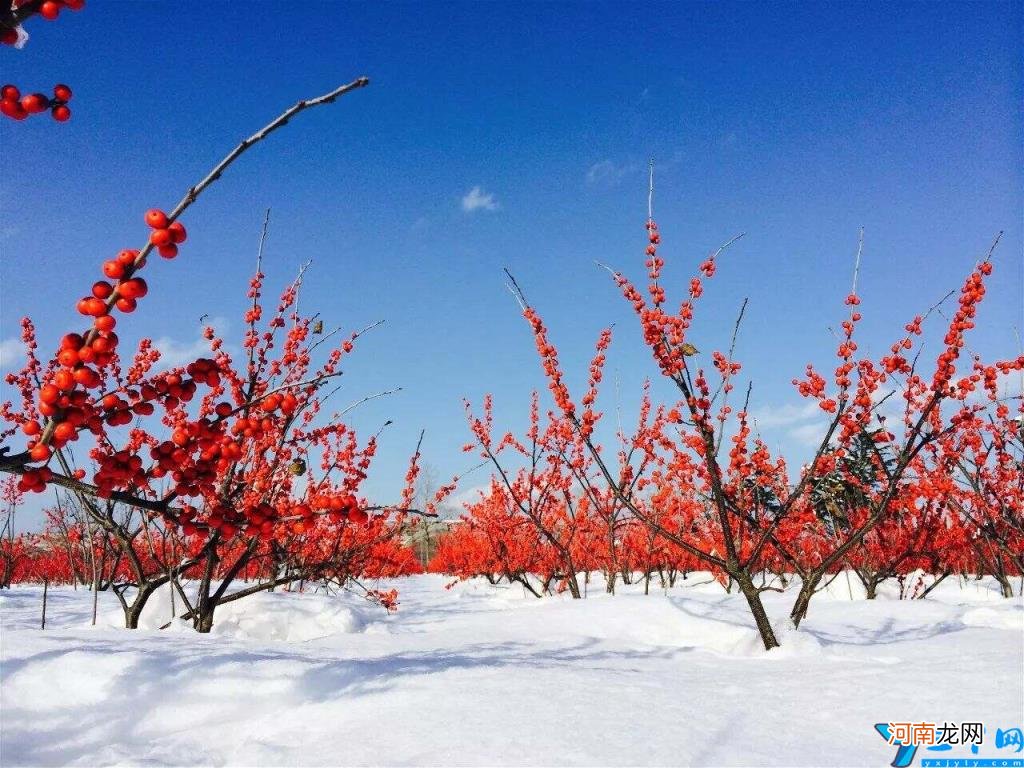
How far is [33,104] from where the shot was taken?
1.64 metres

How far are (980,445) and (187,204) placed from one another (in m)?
9.94

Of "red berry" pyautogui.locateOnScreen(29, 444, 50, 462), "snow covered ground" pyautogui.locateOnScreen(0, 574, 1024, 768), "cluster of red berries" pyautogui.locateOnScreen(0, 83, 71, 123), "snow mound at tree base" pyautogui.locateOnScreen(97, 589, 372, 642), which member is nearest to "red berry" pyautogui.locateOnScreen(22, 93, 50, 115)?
"cluster of red berries" pyautogui.locateOnScreen(0, 83, 71, 123)

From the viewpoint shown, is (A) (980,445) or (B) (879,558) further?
(B) (879,558)

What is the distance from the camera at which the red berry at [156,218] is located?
5.30ft

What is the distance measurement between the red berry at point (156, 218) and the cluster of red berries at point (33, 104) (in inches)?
15.3

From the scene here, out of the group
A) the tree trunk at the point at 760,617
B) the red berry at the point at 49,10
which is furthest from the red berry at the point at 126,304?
the tree trunk at the point at 760,617

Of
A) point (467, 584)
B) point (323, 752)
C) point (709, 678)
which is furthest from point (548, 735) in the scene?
point (467, 584)

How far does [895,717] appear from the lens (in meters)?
2.43

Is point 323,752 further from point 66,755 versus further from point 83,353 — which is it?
point 83,353

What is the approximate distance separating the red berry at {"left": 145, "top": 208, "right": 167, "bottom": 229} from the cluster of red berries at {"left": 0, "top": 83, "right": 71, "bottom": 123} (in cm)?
39

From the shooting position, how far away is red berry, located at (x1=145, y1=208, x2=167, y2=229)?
1.62 meters

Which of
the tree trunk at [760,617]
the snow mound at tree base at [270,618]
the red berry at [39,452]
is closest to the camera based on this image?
the red berry at [39,452]

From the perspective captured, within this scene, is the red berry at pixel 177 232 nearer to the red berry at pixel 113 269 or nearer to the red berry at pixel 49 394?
the red berry at pixel 113 269

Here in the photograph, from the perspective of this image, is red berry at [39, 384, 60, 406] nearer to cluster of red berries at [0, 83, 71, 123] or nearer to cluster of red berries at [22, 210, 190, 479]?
cluster of red berries at [22, 210, 190, 479]
